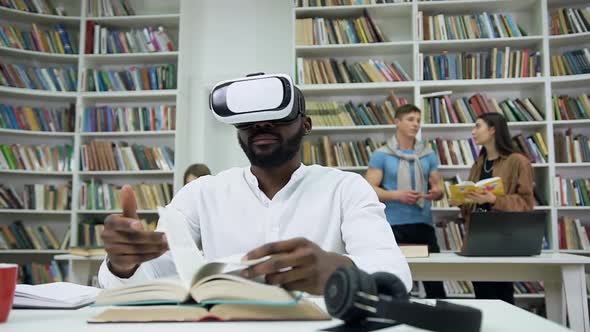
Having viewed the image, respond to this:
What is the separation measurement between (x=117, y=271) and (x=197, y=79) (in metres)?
4.00

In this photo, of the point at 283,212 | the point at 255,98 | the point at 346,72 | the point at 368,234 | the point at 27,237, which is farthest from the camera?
the point at 27,237

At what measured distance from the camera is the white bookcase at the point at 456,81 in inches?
162

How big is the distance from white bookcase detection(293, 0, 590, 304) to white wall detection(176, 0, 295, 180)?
36 centimetres

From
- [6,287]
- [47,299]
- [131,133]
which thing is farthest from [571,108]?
[6,287]

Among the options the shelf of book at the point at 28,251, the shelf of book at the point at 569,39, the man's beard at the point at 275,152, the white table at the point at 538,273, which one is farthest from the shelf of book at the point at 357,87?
the man's beard at the point at 275,152

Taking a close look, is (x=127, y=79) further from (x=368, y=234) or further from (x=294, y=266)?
(x=294, y=266)

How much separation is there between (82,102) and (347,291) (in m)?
4.54

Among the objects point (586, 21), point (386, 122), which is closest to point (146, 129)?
point (386, 122)

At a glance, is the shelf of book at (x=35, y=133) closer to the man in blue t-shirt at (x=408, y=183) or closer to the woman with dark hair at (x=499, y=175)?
the man in blue t-shirt at (x=408, y=183)

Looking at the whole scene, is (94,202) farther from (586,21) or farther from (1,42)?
(586,21)

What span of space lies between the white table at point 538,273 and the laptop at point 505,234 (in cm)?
5

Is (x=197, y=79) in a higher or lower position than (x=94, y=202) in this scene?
higher

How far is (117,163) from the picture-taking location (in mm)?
4637

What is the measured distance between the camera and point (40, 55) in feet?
15.1
